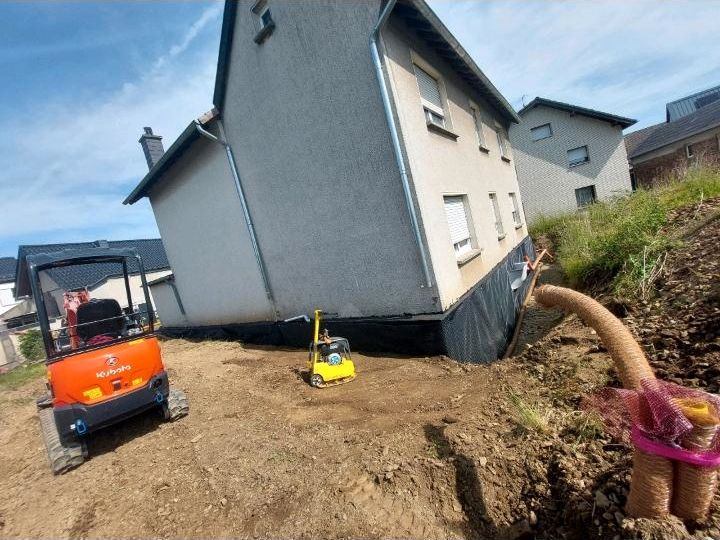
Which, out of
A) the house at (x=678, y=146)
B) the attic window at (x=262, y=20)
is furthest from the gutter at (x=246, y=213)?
the house at (x=678, y=146)

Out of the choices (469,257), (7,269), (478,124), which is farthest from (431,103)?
(7,269)

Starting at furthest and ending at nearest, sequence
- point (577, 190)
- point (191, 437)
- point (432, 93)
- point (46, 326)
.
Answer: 1. point (577, 190)
2. point (432, 93)
3. point (191, 437)
4. point (46, 326)

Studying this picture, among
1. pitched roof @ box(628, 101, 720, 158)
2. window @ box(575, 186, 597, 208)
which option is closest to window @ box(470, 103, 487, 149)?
window @ box(575, 186, 597, 208)

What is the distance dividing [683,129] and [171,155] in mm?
29641

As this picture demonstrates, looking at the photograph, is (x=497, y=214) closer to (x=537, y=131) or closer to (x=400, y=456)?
(x=400, y=456)

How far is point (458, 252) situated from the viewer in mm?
6758

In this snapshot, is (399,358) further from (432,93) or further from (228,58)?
(228,58)

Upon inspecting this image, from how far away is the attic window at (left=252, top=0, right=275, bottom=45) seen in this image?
631 centimetres

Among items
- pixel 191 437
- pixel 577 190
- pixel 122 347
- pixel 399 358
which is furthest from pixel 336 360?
pixel 577 190

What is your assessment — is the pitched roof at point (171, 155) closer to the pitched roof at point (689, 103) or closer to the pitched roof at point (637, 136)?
the pitched roof at point (637, 136)

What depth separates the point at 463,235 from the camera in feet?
23.1

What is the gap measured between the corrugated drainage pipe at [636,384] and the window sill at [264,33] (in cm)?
692

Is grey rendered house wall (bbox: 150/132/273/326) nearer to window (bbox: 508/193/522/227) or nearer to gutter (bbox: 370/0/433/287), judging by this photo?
gutter (bbox: 370/0/433/287)

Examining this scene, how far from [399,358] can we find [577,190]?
2009cm
